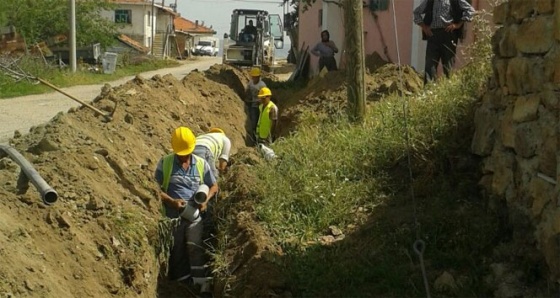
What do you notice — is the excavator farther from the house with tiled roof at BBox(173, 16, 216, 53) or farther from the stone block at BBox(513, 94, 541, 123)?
the house with tiled roof at BBox(173, 16, 216, 53)

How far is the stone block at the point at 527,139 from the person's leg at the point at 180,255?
392 cm

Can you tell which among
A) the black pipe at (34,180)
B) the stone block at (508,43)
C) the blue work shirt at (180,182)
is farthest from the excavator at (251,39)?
the black pipe at (34,180)

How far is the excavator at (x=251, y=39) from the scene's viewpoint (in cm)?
3472

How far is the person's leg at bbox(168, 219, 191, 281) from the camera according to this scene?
8.99 metres

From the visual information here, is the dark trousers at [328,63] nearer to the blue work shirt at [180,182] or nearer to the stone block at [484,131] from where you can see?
the blue work shirt at [180,182]

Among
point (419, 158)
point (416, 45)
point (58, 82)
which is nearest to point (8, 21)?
point (58, 82)

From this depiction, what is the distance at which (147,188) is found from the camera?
30.7ft

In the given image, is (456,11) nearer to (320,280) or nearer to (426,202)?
(426,202)

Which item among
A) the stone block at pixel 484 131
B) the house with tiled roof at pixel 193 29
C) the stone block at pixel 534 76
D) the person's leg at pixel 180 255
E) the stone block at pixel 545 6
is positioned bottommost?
the person's leg at pixel 180 255

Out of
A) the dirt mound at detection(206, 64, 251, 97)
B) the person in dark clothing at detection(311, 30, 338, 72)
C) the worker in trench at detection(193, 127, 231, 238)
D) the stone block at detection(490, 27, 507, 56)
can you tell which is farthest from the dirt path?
the stone block at detection(490, 27, 507, 56)

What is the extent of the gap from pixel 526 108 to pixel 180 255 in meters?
4.32

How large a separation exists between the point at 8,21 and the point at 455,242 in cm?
3687

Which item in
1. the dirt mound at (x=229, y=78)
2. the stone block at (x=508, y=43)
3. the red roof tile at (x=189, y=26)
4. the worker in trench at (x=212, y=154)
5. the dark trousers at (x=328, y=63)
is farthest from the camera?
the red roof tile at (x=189, y=26)

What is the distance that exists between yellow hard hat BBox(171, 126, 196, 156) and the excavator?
2560 cm
